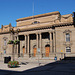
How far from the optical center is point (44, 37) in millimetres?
34719

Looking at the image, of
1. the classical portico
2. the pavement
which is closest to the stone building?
the classical portico

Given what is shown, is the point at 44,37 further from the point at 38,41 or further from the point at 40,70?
the point at 40,70

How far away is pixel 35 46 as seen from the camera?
119ft

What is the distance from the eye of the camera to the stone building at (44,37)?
29.8 meters

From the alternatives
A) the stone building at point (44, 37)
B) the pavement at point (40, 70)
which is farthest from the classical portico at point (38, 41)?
the pavement at point (40, 70)

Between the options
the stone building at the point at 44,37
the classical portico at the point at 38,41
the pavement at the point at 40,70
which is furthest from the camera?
the classical portico at the point at 38,41

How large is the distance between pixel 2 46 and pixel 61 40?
20767 millimetres

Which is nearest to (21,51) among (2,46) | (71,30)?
(2,46)

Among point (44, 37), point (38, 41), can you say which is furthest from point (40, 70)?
point (44, 37)

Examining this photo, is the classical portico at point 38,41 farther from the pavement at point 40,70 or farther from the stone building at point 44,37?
the pavement at point 40,70

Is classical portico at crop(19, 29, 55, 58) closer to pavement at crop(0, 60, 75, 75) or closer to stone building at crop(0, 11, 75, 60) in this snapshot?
stone building at crop(0, 11, 75, 60)

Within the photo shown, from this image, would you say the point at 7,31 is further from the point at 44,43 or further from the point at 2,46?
the point at 44,43

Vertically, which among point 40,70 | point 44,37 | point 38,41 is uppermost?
point 44,37

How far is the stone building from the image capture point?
97.7 feet
